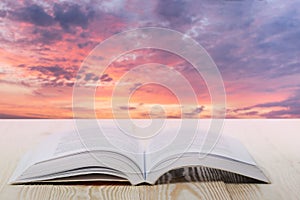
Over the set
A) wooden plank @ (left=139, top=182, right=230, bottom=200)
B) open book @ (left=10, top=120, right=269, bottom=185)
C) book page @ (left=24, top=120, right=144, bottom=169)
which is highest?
book page @ (left=24, top=120, right=144, bottom=169)

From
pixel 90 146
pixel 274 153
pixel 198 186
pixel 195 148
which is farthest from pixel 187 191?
pixel 274 153

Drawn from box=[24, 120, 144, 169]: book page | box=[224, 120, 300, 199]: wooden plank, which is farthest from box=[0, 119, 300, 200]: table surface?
box=[24, 120, 144, 169]: book page

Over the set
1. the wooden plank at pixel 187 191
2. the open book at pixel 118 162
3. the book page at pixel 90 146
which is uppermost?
the book page at pixel 90 146

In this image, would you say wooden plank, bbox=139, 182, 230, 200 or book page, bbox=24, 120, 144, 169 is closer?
wooden plank, bbox=139, 182, 230, 200

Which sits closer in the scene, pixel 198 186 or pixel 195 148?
pixel 198 186

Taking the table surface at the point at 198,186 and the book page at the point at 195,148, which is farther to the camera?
the book page at the point at 195,148

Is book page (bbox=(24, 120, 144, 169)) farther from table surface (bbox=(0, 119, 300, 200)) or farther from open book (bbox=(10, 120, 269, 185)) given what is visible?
table surface (bbox=(0, 119, 300, 200))

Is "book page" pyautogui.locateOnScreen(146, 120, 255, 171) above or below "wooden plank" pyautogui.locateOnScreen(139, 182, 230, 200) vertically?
above

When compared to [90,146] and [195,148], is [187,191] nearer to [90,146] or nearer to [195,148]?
[195,148]

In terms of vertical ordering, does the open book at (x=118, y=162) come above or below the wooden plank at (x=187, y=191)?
above

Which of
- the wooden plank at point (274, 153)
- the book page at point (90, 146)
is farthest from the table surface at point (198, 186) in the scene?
the book page at point (90, 146)

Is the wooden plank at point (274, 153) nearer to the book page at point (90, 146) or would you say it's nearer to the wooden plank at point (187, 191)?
the wooden plank at point (187, 191)

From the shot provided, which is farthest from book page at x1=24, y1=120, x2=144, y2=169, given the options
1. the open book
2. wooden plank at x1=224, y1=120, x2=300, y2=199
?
wooden plank at x1=224, y1=120, x2=300, y2=199

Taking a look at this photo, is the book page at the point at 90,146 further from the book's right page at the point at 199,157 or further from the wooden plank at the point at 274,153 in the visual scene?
the wooden plank at the point at 274,153
